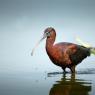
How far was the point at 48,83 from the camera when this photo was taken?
3850 mm

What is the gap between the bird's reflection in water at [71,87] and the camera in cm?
338

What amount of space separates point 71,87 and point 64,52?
2.87 feet

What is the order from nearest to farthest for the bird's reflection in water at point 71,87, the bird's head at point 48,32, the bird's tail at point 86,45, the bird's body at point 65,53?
the bird's reflection in water at point 71,87
the bird's body at point 65,53
the bird's head at point 48,32
the bird's tail at point 86,45

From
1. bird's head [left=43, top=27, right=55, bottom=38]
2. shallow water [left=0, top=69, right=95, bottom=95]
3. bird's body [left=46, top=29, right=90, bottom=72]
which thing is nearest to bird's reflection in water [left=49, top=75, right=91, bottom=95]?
shallow water [left=0, top=69, right=95, bottom=95]

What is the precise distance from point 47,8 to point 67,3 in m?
0.25

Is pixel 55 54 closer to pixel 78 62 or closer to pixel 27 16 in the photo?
pixel 78 62

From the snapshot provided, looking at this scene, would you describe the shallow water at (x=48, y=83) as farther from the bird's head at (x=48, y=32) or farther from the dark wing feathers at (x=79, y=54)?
the bird's head at (x=48, y=32)

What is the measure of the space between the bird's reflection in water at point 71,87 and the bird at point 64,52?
18.8 inches

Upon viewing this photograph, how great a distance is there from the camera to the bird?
4.41 m

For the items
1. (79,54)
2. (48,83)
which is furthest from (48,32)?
(48,83)

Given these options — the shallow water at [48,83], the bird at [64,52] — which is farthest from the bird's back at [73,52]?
the shallow water at [48,83]

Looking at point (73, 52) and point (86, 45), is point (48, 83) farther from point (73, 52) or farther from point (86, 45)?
point (86, 45)

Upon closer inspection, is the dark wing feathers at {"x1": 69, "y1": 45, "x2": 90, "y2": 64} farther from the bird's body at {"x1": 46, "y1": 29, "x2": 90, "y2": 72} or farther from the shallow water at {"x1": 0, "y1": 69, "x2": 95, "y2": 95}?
the shallow water at {"x1": 0, "y1": 69, "x2": 95, "y2": 95}

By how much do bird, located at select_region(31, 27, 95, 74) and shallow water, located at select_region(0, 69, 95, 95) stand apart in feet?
0.34
